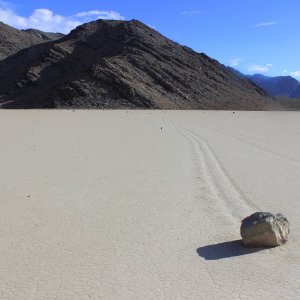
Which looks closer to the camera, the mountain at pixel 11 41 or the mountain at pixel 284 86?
the mountain at pixel 11 41

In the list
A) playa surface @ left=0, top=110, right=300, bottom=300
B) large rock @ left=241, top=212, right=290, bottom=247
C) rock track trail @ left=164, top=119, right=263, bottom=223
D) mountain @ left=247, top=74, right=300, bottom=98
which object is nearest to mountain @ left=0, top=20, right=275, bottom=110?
rock track trail @ left=164, top=119, right=263, bottom=223

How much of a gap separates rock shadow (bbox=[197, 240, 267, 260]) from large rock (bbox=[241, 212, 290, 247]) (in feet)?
0.25

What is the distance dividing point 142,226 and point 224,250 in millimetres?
1113

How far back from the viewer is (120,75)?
46969 mm

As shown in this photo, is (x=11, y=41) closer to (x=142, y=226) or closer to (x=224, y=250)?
(x=142, y=226)

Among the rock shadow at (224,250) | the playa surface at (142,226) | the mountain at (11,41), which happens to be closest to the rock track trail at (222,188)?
the playa surface at (142,226)

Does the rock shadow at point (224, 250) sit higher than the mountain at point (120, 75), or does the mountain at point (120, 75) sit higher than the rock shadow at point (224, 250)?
the mountain at point (120, 75)

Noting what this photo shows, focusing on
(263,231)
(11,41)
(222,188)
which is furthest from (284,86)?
(263,231)

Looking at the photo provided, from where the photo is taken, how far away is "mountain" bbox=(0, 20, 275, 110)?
44219mm

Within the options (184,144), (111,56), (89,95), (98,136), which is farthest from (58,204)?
(111,56)

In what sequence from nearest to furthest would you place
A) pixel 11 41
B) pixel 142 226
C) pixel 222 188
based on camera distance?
pixel 142 226 → pixel 222 188 → pixel 11 41

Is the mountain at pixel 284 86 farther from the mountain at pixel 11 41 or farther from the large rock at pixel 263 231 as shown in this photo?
the large rock at pixel 263 231

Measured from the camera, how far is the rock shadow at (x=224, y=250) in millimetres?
4305

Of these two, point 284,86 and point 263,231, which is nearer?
point 263,231
